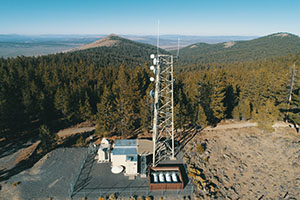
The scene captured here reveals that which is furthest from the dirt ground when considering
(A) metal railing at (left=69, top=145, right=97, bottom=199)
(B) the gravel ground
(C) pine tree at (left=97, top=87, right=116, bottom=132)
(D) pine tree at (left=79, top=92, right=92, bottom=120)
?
(D) pine tree at (left=79, top=92, right=92, bottom=120)

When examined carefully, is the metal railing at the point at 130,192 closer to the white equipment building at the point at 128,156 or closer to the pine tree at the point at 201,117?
the white equipment building at the point at 128,156

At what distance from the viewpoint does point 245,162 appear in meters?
27.8

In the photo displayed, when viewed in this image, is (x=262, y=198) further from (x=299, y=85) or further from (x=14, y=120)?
(x=14, y=120)

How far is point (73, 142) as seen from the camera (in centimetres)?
3428

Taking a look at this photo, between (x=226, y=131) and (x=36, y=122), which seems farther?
(x=36, y=122)

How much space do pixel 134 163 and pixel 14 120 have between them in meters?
27.9

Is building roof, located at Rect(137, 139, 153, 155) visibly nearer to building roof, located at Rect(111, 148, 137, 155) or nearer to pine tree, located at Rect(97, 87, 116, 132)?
building roof, located at Rect(111, 148, 137, 155)

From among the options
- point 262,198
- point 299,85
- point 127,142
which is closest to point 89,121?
point 127,142

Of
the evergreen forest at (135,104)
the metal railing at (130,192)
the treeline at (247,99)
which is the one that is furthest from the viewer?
the treeline at (247,99)

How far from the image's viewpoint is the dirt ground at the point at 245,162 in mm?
22438

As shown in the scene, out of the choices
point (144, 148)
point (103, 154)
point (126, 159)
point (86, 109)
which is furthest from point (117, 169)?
point (86, 109)

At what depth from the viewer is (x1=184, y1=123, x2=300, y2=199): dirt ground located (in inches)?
883

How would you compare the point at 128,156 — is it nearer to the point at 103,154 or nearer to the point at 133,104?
the point at 103,154

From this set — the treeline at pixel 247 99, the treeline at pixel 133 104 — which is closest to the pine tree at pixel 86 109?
the treeline at pixel 133 104
